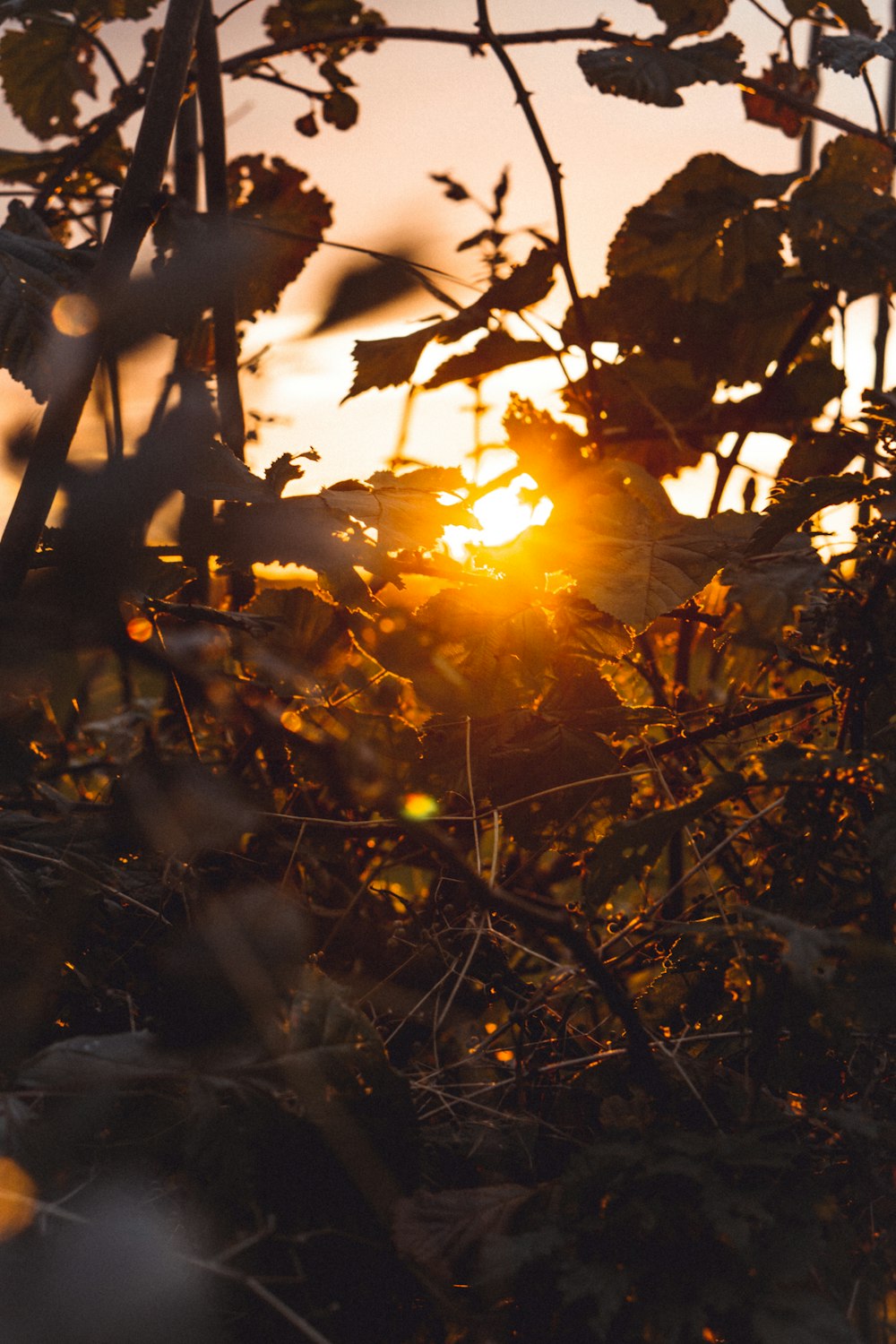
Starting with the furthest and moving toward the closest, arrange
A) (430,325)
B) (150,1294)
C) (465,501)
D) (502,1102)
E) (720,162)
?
(720,162) < (430,325) < (465,501) < (502,1102) < (150,1294)

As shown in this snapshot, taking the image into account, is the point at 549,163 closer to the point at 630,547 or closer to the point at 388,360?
the point at 388,360

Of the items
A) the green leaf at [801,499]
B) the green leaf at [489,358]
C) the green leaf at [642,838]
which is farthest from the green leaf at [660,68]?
the green leaf at [642,838]

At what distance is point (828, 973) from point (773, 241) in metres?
1.02

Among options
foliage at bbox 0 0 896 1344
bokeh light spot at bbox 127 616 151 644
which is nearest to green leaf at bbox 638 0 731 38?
foliage at bbox 0 0 896 1344

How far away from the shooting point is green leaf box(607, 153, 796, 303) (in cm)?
124

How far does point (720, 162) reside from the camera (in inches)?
49.3

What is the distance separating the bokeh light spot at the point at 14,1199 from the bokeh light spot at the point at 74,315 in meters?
0.69

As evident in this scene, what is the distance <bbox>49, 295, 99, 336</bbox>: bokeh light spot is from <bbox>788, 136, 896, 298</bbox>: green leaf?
84cm

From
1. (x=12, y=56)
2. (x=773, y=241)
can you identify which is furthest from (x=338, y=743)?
(x=12, y=56)

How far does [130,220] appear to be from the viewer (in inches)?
36.6

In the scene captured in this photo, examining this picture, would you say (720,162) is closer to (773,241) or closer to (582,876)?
(773,241)

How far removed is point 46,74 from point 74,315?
2.37 feet

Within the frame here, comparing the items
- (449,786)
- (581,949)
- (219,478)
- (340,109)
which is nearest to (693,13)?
(340,109)

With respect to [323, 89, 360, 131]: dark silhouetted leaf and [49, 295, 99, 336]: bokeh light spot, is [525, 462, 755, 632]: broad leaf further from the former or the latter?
[323, 89, 360, 131]: dark silhouetted leaf
